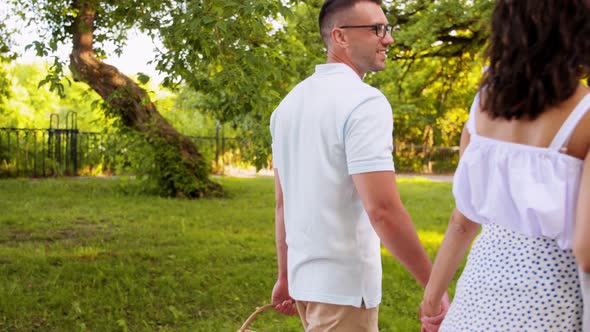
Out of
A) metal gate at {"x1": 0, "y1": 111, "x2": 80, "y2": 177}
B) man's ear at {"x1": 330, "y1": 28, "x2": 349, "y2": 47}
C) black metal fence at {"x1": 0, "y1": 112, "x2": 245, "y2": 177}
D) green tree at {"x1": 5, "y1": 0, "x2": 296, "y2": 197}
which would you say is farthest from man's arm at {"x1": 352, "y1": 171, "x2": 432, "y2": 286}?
metal gate at {"x1": 0, "y1": 111, "x2": 80, "y2": 177}

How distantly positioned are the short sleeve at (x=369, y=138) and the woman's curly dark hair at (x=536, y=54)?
44 centimetres

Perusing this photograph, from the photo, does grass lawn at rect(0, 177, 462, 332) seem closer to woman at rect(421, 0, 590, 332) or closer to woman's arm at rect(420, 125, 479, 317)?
woman's arm at rect(420, 125, 479, 317)

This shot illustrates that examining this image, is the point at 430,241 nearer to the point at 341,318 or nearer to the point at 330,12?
the point at 330,12

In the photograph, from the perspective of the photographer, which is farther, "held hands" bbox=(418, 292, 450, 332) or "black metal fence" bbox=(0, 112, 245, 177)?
"black metal fence" bbox=(0, 112, 245, 177)

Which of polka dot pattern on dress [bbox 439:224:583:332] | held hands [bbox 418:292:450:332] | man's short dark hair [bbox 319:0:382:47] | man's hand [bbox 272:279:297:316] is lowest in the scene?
man's hand [bbox 272:279:297:316]

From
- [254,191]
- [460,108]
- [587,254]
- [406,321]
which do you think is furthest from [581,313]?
[460,108]

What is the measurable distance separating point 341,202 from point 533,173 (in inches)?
28.0

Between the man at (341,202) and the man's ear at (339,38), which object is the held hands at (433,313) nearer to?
the man at (341,202)

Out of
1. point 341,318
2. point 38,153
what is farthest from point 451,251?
point 38,153

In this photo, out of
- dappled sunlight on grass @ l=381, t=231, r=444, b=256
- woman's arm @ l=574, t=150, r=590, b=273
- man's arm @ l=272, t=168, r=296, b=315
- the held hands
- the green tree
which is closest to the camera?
woman's arm @ l=574, t=150, r=590, b=273

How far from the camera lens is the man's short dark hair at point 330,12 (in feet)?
8.36

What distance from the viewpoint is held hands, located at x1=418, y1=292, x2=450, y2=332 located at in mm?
2084

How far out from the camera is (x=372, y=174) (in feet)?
7.01

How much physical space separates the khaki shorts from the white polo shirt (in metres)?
0.04
